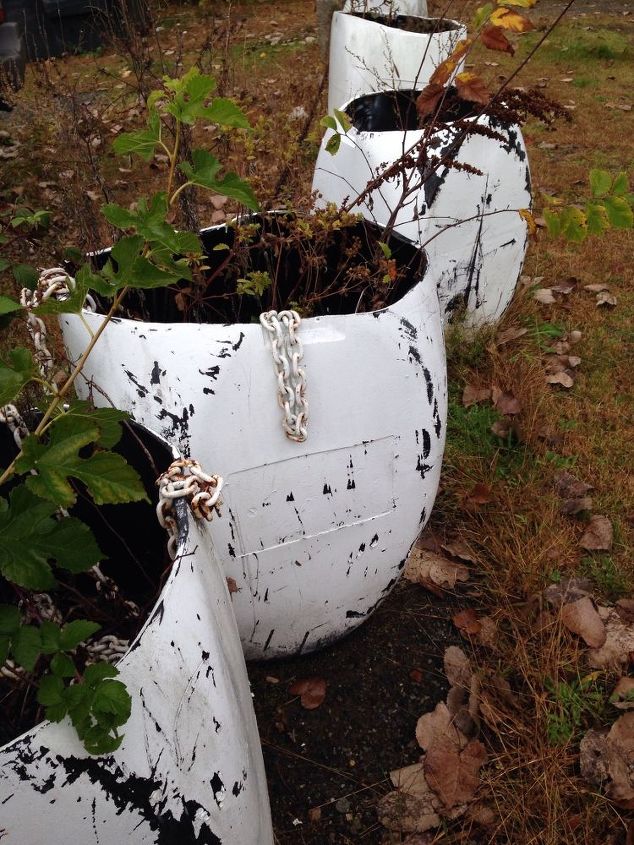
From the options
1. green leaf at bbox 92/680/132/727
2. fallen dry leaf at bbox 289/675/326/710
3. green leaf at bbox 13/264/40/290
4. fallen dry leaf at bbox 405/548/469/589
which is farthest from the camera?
fallen dry leaf at bbox 405/548/469/589

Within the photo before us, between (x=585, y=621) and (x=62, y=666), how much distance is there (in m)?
1.29

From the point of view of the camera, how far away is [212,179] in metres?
0.86

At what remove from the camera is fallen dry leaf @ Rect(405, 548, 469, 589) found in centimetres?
178

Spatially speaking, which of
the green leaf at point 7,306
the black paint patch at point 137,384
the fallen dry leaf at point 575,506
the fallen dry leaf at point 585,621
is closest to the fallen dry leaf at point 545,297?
the fallen dry leaf at point 575,506

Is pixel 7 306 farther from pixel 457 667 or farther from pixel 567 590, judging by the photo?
pixel 567 590

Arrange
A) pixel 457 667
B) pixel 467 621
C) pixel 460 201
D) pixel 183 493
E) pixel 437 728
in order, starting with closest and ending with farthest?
pixel 183 493 < pixel 437 728 < pixel 457 667 < pixel 467 621 < pixel 460 201

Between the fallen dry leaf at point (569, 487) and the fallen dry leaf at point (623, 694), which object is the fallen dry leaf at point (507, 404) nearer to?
the fallen dry leaf at point (569, 487)

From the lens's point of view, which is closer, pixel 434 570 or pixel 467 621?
pixel 467 621

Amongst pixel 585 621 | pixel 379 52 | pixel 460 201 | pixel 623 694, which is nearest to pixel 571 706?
pixel 623 694

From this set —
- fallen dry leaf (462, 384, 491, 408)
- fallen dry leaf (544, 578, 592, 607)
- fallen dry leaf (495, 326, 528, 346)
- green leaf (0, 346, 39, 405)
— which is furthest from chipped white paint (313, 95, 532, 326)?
green leaf (0, 346, 39, 405)

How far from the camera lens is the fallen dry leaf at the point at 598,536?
6.06 ft

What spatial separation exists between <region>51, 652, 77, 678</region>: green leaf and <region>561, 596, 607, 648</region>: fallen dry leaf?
1.23 metres

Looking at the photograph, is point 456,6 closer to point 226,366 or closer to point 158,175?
point 158,175

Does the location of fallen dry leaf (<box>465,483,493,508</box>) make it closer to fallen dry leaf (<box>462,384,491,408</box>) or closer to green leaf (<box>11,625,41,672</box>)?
fallen dry leaf (<box>462,384,491,408</box>)
